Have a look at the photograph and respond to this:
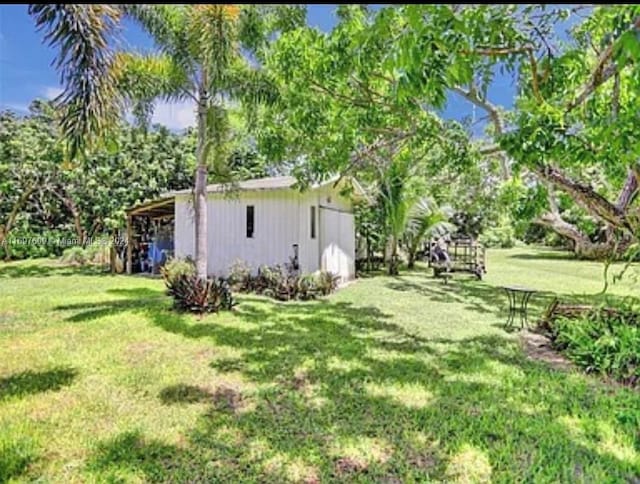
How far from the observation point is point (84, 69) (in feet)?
15.7

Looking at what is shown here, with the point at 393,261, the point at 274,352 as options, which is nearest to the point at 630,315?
the point at 274,352

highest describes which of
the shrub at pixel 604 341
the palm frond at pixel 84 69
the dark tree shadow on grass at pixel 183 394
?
the palm frond at pixel 84 69

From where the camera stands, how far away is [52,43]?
14.9 ft

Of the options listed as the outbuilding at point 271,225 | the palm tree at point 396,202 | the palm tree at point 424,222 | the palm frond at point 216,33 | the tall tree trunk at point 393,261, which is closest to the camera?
the palm frond at point 216,33

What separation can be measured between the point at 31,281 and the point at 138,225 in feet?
14.8

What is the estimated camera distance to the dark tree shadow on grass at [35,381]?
16.8 feet

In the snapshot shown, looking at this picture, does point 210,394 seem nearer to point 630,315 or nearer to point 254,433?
point 254,433

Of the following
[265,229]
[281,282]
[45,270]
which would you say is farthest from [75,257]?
[281,282]

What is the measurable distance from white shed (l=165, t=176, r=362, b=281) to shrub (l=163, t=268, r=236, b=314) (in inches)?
129

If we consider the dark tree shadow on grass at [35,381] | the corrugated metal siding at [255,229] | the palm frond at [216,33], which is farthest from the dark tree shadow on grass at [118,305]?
the palm frond at [216,33]

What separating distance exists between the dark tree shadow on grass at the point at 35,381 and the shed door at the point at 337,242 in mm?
8680

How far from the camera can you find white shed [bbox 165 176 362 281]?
13.0 m

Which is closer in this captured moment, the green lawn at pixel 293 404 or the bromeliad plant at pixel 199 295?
the green lawn at pixel 293 404

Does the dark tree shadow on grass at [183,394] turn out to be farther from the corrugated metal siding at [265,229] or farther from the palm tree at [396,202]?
the palm tree at [396,202]
